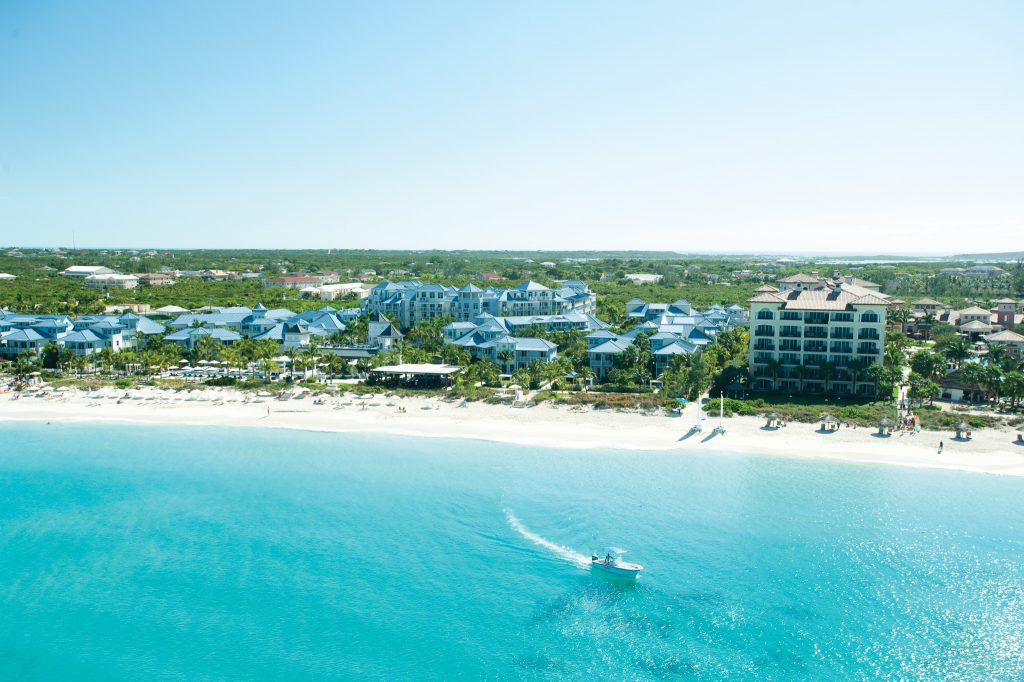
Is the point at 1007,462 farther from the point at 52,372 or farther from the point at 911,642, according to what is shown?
the point at 52,372

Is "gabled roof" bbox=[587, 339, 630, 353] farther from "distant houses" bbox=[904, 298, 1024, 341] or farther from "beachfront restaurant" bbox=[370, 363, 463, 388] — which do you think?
"distant houses" bbox=[904, 298, 1024, 341]

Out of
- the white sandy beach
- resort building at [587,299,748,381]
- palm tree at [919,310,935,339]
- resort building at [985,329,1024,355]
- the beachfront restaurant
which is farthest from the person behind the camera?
palm tree at [919,310,935,339]

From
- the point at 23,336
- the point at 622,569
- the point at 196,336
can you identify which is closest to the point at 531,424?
the point at 622,569

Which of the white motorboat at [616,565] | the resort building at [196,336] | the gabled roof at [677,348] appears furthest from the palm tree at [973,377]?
the resort building at [196,336]

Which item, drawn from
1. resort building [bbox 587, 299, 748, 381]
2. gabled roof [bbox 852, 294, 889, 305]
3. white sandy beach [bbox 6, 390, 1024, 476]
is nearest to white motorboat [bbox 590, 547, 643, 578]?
white sandy beach [bbox 6, 390, 1024, 476]

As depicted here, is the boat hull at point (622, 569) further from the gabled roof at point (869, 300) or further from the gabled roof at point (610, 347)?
the gabled roof at point (869, 300)

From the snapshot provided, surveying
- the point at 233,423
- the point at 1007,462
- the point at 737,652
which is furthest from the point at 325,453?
the point at 1007,462

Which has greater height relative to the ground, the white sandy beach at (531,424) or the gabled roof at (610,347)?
the gabled roof at (610,347)

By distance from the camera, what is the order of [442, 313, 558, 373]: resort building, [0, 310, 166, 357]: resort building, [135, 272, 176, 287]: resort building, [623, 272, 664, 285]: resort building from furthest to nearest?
[623, 272, 664, 285]: resort building → [135, 272, 176, 287]: resort building → [0, 310, 166, 357]: resort building → [442, 313, 558, 373]: resort building
